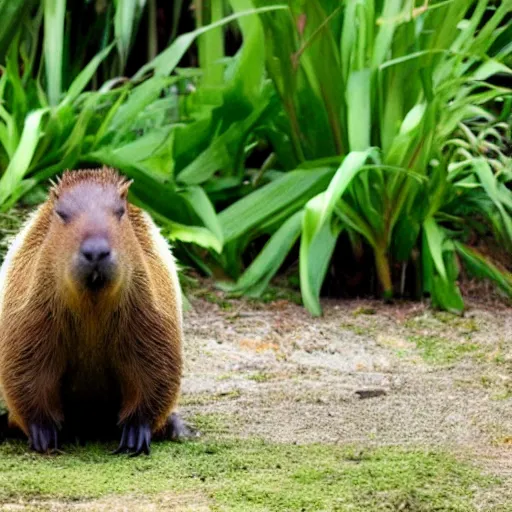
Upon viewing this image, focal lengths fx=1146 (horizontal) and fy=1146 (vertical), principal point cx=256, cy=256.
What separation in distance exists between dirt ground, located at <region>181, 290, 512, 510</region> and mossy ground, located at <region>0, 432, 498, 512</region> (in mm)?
131

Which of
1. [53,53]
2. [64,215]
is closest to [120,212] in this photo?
[64,215]

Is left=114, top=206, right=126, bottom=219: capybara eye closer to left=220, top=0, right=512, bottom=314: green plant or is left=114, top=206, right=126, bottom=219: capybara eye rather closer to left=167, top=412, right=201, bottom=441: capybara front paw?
left=167, top=412, right=201, bottom=441: capybara front paw

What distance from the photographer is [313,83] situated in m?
5.68

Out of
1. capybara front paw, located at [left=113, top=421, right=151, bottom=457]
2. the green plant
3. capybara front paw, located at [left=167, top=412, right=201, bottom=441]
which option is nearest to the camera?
capybara front paw, located at [left=113, top=421, right=151, bottom=457]

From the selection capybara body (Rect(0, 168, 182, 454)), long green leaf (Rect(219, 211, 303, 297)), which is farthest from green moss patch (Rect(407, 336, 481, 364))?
capybara body (Rect(0, 168, 182, 454))

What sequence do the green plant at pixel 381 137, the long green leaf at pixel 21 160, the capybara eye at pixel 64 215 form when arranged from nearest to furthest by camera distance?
the capybara eye at pixel 64 215
the long green leaf at pixel 21 160
the green plant at pixel 381 137

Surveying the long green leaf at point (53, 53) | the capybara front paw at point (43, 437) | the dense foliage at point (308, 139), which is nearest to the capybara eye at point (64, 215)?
the capybara front paw at point (43, 437)

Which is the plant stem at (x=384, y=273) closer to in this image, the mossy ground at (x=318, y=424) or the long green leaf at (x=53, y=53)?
the mossy ground at (x=318, y=424)

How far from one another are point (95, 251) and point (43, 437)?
25.7 inches

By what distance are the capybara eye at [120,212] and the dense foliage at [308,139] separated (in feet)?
5.87

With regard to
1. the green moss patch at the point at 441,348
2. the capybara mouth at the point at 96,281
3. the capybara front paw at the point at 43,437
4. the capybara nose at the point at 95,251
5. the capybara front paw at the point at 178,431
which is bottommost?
the green moss patch at the point at 441,348

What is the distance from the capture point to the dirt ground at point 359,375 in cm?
353

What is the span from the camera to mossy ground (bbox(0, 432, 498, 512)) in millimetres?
2727

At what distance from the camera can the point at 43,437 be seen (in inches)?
131
